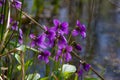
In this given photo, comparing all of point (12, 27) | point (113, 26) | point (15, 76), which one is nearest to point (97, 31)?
point (113, 26)

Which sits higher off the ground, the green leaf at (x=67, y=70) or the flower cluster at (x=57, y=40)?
the flower cluster at (x=57, y=40)

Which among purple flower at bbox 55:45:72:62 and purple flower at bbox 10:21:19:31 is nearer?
purple flower at bbox 55:45:72:62

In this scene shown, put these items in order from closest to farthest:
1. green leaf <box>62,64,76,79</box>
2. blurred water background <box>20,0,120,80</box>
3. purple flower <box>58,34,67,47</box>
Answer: purple flower <box>58,34,67,47</box> → green leaf <box>62,64,76,79</box> → blurred water background <box>20,0,120,80</box>

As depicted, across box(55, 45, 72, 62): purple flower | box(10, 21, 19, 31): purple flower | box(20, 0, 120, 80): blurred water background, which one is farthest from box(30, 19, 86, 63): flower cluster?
box(20, 0, 120, 80): blurred water background

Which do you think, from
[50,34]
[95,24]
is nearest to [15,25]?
[50,34]

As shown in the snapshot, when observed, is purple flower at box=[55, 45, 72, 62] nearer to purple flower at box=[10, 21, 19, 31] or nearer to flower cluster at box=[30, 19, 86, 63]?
flower cluster at box=[30, 19, 86, 63]

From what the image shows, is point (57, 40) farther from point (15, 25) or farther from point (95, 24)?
point (95, 24)

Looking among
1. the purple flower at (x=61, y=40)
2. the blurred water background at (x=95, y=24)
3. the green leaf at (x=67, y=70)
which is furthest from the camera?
the blurred water background at (x=95, y=24)

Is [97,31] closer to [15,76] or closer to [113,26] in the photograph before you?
[113,26]

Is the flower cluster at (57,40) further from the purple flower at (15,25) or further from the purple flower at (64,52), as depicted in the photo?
the purple flower at (15,25)

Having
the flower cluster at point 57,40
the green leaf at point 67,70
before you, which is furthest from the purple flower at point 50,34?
the green leaf at point 67,70

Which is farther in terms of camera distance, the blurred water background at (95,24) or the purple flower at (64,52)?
the blurred water background at (95,24)
